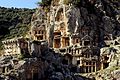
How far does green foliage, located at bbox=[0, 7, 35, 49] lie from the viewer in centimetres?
12918

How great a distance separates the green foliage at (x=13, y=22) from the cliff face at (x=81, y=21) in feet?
59.1

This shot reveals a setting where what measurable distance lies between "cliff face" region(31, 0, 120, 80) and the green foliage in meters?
18.0

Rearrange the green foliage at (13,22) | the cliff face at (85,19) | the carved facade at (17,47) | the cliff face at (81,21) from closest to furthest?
the carved facade at (17,47) → the cliff face at (81,21) → the cliff face at (85,19) → the green foliage at (13,22)

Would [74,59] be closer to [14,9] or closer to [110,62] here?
[110,62]

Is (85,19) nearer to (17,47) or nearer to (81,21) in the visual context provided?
(81,21)

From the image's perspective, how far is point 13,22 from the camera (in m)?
148

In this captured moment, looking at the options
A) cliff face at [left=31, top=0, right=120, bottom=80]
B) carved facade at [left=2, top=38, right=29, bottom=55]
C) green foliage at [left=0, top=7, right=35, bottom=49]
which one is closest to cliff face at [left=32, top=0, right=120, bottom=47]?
cliff face at [left=31, top=0, right=120, bottom=80]

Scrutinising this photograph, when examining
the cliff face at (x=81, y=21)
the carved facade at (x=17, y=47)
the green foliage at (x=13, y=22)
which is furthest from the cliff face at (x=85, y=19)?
the green foliage at (x=13, y=22)

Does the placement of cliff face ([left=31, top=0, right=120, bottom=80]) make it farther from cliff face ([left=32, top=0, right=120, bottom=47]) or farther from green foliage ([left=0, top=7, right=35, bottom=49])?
green foliage ([left=0, top=7, right=35, bottom=49])

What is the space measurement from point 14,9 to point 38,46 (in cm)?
8760

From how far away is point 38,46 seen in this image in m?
86.3

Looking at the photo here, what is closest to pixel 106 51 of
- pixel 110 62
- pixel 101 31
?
pixel 110 62

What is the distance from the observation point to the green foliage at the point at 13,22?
129 m

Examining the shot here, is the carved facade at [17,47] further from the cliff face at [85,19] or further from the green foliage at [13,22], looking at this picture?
the green foliage at [13,22]
